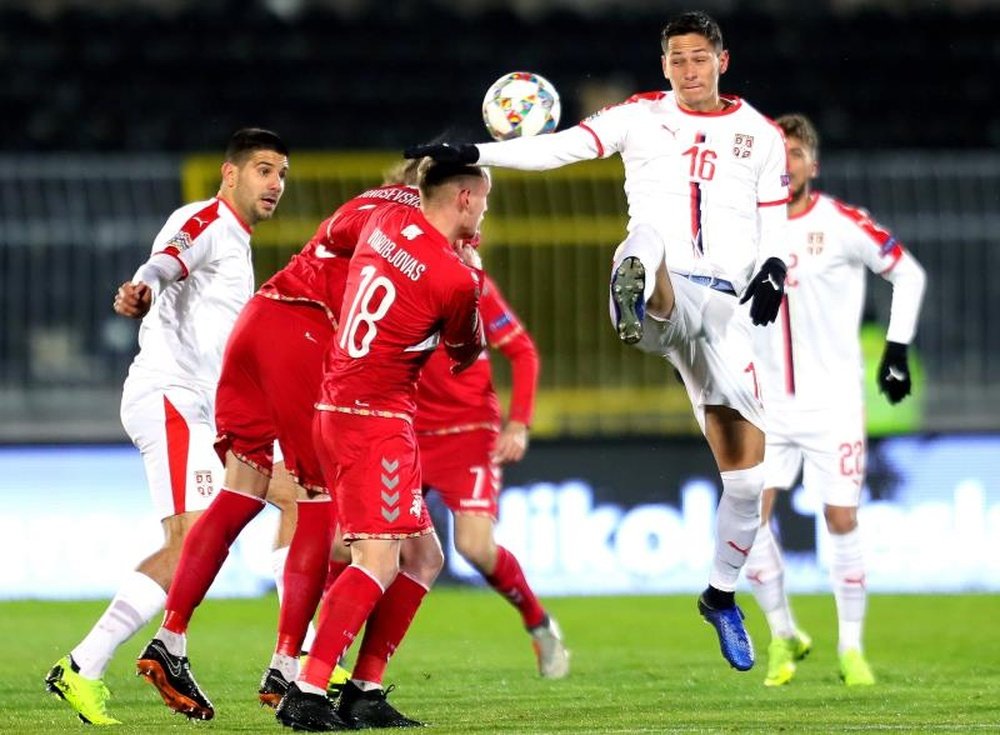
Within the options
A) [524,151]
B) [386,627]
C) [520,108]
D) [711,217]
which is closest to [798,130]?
[711,217]

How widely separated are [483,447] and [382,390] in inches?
115

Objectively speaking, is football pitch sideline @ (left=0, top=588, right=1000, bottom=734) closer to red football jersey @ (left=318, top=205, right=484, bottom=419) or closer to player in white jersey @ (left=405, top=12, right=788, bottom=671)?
player in white jersey @ (left=405, top=12, right=788, bottom=671)

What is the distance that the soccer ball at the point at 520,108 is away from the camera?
7191 millimetres

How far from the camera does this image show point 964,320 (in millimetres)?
14695

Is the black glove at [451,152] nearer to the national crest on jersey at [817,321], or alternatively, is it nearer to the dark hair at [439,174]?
the dark hair at [439,174]

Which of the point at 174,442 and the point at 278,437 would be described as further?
the point at 174,442

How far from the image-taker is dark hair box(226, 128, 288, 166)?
24.6ft

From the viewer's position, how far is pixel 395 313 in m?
6.20

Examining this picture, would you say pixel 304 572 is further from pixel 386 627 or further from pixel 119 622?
pixel 119 622

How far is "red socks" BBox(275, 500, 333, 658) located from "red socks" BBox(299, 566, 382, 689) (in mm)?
424

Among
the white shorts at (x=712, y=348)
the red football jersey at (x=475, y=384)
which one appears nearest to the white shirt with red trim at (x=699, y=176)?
the white shorts at (x=712, y=348)

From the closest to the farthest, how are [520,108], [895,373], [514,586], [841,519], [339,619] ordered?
[339,619] < [520,108] < [895,373] < [514,586] < [841,519]

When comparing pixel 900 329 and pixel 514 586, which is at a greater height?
pixel 900 329

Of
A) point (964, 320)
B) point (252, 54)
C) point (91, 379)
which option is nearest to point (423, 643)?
point (91, 379)
